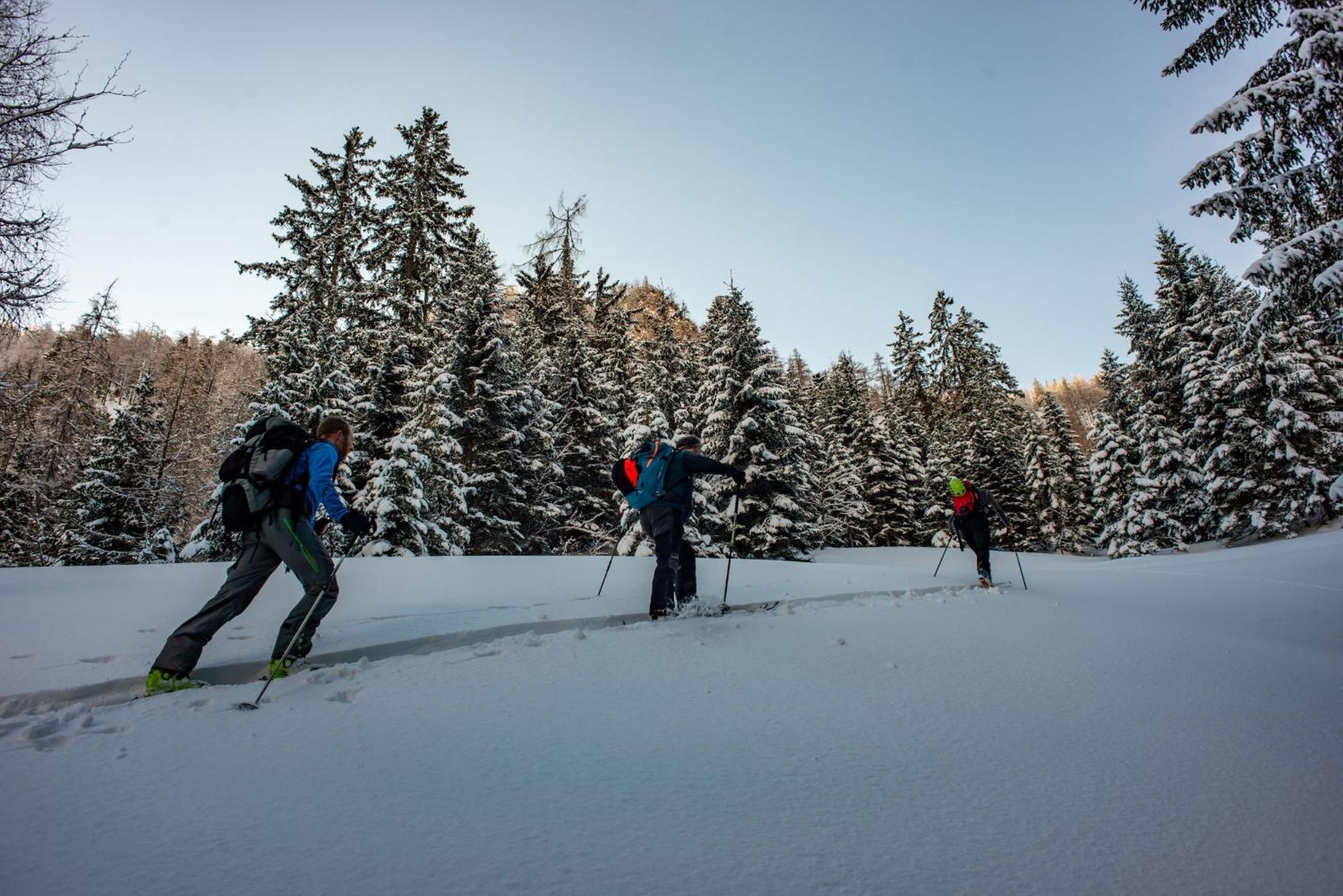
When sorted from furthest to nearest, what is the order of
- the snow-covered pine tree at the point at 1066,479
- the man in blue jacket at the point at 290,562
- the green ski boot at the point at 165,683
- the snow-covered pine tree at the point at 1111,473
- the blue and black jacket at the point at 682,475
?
the snow-covered pine tree at the point at 1066,479 < the snow-covered pine tree at the point at 1111,473 < the blue and black jacket at the point at 682,475 < the man in blue jacket at the point at 290,562 < the green ski boot at the point at 165,683

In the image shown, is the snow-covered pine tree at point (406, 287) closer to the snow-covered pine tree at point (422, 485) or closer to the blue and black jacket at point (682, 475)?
the snow-covered pine tree at point (422, 485)

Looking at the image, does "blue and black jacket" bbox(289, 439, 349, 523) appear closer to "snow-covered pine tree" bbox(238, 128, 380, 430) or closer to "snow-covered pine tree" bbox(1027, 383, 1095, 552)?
"snow-covered pine tree" bbox(238, 128, 380, 430)

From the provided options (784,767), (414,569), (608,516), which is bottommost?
(784,767)

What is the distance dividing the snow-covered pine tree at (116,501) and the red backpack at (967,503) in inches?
954

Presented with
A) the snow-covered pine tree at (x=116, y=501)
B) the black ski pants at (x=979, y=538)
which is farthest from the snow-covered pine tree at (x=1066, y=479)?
the snow-covered pine tree at (x=116, y=501)

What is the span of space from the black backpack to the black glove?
0.33 m

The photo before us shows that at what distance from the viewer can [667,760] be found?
244cm

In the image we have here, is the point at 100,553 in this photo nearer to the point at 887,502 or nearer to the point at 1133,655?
the point at 1133,655

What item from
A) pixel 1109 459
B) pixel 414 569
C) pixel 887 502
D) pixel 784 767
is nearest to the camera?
pixel 784 767

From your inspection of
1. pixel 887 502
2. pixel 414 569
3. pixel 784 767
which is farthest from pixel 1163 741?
pixel 887 502

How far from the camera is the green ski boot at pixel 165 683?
10.4 feet

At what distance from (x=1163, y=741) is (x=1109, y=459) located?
34400 millimetres

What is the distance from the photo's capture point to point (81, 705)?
291cm

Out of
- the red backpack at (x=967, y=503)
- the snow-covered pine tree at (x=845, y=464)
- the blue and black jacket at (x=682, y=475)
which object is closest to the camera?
the blue and black jacket at (x=682, y=475)
